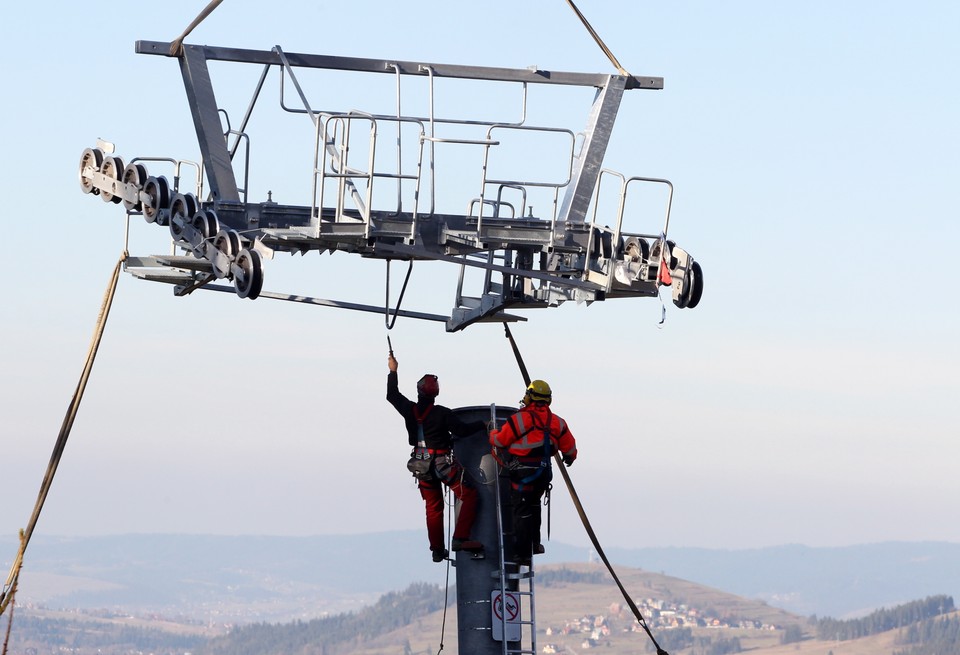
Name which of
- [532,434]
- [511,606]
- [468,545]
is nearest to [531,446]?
[532,434]

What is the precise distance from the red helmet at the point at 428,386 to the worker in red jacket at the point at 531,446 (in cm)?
101

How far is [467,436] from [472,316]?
1.86 metres

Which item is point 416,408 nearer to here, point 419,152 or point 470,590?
point 470,590

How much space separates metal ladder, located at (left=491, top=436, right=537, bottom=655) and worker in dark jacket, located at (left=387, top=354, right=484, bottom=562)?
383 mm

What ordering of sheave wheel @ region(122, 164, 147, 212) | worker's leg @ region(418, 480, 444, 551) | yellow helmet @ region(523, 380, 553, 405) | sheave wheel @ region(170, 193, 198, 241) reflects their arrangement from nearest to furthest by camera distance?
1. sheave wheel @ region(170, 193, 198, 241)
2. sheave wheel @ region(122, 164, 147, 212)
3. yellow helmet @ region(523, 380, 553, 405)
4. worker's leg @ region(418, 480, 444, 551)

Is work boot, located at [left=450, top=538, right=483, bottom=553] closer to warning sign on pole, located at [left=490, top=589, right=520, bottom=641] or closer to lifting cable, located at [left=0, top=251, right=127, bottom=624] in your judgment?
warning sign on pole, located at [left=490, top=589, right=520, bottom=641]

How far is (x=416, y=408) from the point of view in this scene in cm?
2250

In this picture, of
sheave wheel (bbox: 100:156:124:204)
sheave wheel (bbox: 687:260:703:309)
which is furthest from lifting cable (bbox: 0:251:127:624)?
sheave wheel (bbox: 687:260:703:309)

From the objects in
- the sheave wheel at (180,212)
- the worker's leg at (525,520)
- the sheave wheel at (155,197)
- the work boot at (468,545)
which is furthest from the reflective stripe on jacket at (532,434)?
the sheave wheel at (155,197)

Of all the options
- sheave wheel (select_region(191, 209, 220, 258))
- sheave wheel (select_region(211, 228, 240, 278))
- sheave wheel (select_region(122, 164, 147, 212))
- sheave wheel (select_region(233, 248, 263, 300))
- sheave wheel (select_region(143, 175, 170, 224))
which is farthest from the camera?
sheave wheel (select_region(122, 164, 147, 212))

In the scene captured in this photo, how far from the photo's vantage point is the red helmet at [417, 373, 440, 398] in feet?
73.4

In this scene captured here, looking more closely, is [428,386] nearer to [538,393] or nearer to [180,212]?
[538,393]

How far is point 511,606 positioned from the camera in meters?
22.3

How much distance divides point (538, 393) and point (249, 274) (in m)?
5.10
